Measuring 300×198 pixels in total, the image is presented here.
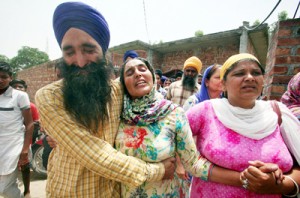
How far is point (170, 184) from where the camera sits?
1.53m

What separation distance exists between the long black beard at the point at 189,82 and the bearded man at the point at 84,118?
2489 millimetres

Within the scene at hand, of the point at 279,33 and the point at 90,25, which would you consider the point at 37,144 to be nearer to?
the point at 90,25

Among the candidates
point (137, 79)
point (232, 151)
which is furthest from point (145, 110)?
point (232, 151)

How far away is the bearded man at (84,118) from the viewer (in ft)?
3.96

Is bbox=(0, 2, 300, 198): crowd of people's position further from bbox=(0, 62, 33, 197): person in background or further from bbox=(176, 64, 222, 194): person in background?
bbox=(0, 62, 33, 197): person in background

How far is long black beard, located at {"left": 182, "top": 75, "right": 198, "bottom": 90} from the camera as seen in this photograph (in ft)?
12.8

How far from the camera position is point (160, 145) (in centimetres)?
137

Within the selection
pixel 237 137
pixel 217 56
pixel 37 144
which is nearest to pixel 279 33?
pixel 237 137

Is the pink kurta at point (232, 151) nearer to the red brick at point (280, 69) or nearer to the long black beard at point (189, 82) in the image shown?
the red brick at point (280, 69)

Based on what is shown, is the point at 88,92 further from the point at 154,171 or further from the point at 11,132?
the point at 11,132

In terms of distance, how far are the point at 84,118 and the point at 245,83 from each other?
1.19 metres

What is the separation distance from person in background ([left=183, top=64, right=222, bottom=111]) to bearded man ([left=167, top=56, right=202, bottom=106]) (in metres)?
0.95

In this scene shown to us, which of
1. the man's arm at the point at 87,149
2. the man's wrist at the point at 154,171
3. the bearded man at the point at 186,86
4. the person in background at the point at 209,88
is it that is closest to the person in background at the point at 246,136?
the man's wrist at the point at 154,171

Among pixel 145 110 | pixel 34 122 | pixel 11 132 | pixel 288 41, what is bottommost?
pixel 34 122
